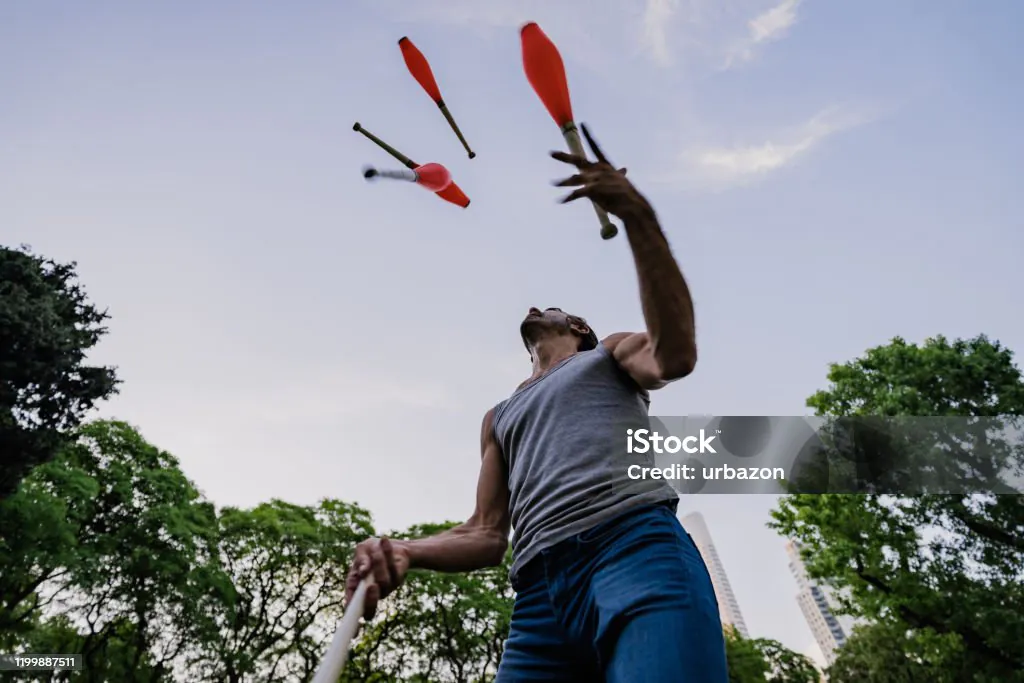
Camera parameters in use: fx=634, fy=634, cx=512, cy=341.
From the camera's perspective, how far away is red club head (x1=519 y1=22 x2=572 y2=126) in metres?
3.15

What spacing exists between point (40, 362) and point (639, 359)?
55.0 ft

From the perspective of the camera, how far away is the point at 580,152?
2617 millimetres

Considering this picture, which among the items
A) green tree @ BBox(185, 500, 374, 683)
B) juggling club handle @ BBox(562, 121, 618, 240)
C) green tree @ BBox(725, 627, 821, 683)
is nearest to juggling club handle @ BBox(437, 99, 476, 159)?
juggling club handle @ BBox(562, 121, 618, 240)

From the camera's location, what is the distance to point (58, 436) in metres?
14.4

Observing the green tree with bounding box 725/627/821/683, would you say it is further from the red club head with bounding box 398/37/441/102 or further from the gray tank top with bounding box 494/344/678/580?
the gray tank top with bounding box 494/344/678/580

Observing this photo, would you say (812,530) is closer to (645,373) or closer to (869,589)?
(869,589)

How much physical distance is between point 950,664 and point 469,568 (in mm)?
18513

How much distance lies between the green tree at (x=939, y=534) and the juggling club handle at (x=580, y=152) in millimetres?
15214

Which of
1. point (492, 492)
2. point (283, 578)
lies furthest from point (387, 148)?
point (283, 578)

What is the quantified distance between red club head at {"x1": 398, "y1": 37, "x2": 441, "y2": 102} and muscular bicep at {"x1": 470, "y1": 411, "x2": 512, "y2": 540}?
11.9 feet

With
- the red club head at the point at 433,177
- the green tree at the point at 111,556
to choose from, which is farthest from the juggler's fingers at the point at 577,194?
the green tree at the point at 111,556

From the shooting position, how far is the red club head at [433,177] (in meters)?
4.44

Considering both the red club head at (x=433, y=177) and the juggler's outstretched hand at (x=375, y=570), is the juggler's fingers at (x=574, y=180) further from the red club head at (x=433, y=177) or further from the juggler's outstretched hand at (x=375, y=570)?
the red club head at (x=433, y=177)

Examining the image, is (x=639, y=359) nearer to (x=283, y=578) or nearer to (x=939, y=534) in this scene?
(x=939, y=534)
